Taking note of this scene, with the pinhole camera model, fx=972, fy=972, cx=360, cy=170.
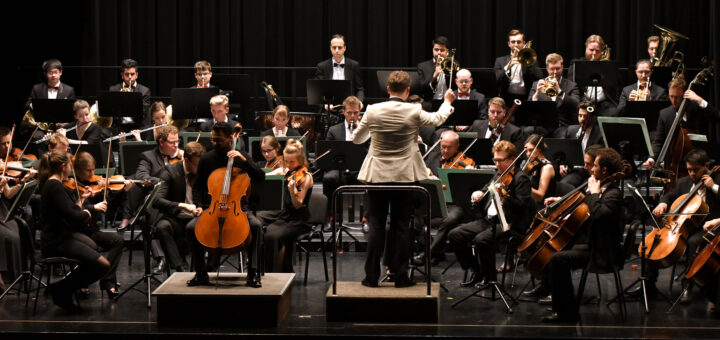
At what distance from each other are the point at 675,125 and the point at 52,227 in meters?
4.88

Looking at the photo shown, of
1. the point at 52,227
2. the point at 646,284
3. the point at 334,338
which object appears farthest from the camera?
the point at 646,284

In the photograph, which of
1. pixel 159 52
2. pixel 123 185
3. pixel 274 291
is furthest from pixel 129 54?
pixel 274 291

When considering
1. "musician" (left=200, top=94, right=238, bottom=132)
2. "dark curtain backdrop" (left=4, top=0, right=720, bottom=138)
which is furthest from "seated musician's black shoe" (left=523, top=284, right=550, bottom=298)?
"dark curtain backdrop" (left=4, top=0, right=720, bottom=138)

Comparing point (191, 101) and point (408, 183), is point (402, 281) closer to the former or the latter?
point (408, 183)

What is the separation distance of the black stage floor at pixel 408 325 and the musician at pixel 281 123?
2304mm

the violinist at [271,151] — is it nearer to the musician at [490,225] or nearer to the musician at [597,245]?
the musician at [490,225]

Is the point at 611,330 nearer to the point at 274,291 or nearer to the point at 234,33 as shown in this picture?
the point at 274,291

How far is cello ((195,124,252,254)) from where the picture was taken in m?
6.04

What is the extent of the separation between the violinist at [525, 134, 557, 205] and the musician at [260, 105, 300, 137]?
2.62 m

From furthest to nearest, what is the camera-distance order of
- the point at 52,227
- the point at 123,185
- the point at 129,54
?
the point at 129,54
the point at 123,185
the point at 52,227

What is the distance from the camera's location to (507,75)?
10141 mm

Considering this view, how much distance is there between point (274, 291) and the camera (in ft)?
20.1

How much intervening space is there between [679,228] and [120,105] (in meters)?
5.31

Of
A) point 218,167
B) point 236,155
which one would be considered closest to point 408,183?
point 236,155
